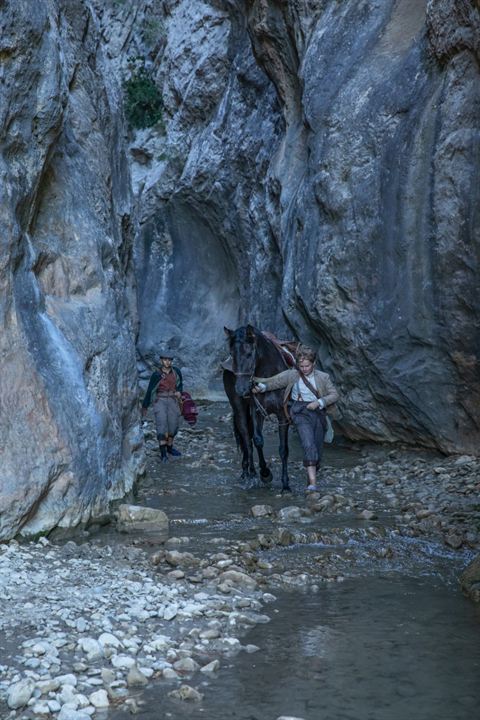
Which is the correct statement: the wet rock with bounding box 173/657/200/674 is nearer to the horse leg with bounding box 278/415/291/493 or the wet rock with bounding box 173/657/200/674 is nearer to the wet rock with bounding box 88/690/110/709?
the wet rock with bounding box 88/690/110/709

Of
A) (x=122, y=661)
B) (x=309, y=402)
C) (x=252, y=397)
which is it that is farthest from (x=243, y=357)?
(x=122, y=661)

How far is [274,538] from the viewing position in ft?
26.7

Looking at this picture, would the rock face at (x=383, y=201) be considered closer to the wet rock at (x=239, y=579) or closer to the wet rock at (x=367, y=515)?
the wet rock at (x=367, y=515)

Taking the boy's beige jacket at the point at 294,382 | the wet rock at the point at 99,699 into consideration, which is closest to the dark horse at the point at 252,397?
the boy's beige jacket at the point at 294,382

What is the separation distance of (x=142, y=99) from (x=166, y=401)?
17.5 m

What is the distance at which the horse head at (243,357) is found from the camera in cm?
1126

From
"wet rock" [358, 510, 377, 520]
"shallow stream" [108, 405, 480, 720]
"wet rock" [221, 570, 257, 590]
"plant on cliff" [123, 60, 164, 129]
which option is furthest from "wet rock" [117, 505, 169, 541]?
"plant on cliff" [123, 60, 164, 129]

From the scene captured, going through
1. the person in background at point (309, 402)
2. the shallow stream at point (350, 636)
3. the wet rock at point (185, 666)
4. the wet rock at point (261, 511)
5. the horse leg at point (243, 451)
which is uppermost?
the person in background at point (309, 402)

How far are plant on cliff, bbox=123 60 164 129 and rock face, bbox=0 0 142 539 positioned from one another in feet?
60.9

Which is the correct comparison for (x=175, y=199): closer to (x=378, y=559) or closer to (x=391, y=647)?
(x=378, y=559)

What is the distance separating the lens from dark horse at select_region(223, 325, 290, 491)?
1131 cm

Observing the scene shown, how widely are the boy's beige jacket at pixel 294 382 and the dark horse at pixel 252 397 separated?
9.7 inches

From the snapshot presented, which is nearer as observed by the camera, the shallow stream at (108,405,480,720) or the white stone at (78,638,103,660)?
the shallow stream at (108,405,480,720)

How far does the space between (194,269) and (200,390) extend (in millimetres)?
3937
